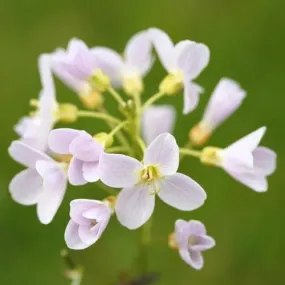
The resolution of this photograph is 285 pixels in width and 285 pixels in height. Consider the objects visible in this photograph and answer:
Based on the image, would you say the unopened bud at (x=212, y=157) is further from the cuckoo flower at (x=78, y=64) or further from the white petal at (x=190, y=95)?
the cuckoo flower at (x=78, y=64)

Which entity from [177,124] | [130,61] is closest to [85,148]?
[130,61]

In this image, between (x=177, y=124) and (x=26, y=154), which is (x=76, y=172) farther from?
(x=177, y=124)

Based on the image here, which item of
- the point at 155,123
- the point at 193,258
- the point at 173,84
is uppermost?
the point at 173,84

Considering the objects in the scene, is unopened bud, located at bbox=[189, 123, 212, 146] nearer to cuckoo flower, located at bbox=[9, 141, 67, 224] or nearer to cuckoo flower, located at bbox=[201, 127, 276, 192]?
cuckoo flower, located at bbox=[201, 127, 276, 192]

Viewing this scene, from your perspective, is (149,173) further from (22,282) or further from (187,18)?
(187,18)

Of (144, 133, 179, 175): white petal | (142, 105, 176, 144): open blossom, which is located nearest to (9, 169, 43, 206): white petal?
(144, 133, 179, 175): white petal
